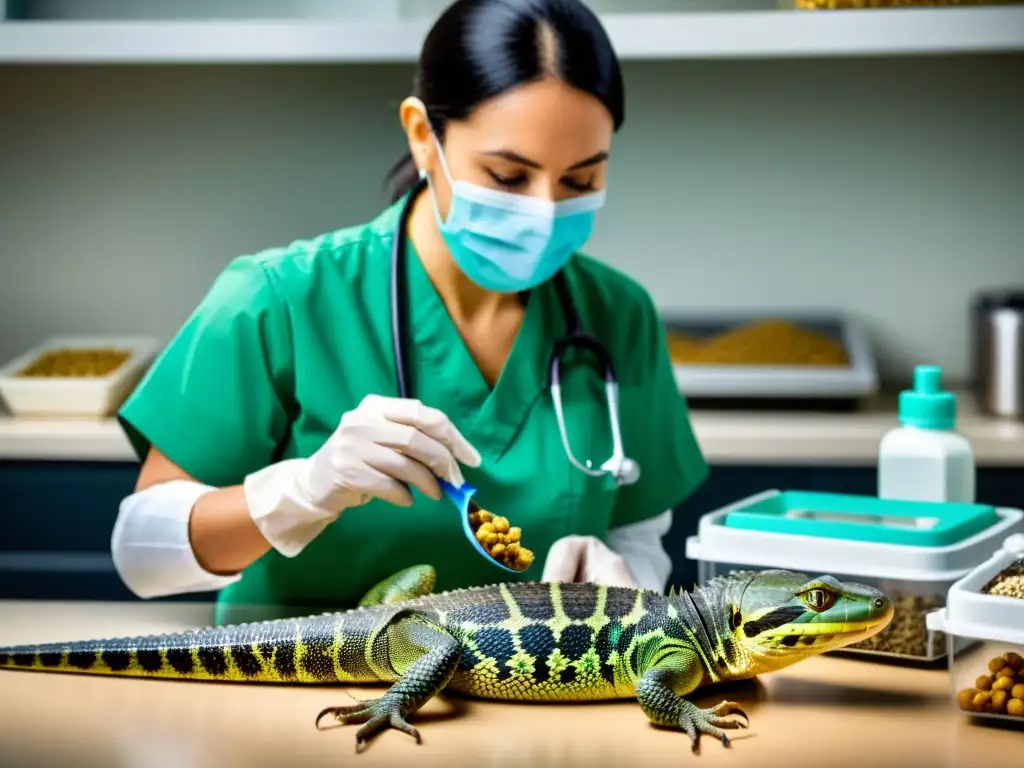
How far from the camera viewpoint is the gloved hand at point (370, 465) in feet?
5.32

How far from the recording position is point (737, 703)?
141 cm

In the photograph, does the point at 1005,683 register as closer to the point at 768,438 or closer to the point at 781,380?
the point at 768,438

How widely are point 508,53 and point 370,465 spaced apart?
557mm

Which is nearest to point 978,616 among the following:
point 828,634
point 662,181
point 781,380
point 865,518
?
point 828,634

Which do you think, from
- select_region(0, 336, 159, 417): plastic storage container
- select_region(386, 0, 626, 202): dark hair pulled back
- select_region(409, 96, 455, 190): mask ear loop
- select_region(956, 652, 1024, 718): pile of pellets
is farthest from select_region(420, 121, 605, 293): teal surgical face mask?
select_region(0, 336, 159, 417): plastic storage container

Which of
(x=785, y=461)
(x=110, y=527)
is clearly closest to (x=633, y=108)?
(x=785, y=461)

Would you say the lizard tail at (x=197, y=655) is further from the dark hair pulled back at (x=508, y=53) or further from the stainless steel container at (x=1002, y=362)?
the stainless steel container at (x=1002, y=362)

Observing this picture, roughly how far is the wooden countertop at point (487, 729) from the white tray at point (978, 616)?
10cm

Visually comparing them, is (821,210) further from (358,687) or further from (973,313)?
(358,687)

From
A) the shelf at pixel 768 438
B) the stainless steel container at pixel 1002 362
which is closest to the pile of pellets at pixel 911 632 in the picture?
the shelf at pixel 768 438

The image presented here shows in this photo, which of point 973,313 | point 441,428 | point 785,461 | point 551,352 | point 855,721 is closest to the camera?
point 855,721

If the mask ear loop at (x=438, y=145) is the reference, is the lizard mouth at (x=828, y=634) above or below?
below

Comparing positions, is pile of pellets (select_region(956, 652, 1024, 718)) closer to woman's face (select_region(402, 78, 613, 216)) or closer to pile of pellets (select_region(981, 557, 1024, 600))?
pile of pellets (select_region(981, 557, 1024, 600))

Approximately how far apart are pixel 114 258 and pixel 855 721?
2.68 meters
